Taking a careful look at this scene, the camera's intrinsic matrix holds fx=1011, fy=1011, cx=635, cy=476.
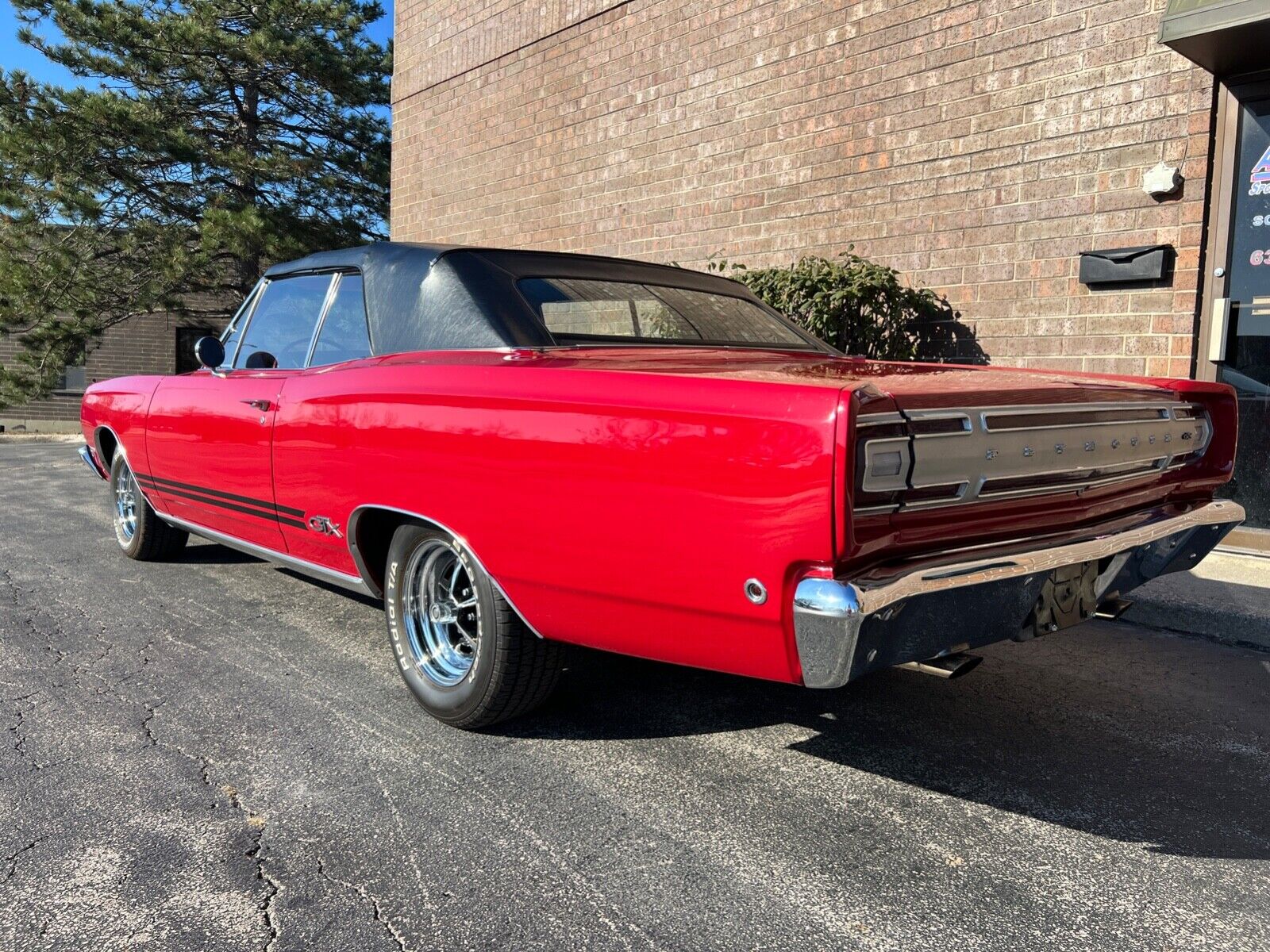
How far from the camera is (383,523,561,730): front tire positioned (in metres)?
2.94

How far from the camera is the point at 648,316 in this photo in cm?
378

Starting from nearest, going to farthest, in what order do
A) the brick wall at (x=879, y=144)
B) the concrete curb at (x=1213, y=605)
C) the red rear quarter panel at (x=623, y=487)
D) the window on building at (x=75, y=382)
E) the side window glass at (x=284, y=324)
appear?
the red rear quarter panel at (x=623, y=487), the side window glass at (x=284, y=324), the concrete curb at (x=1213, y=605), the brick wall at (x=879, y=144), the window on building at (x=75, y=382)

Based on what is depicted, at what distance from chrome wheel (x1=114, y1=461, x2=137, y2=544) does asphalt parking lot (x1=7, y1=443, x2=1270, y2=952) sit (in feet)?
5.04

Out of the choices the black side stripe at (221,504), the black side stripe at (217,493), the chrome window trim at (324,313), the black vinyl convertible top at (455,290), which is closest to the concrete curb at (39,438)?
the black side stripe at (221,504)

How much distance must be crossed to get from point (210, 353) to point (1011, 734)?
3711mm

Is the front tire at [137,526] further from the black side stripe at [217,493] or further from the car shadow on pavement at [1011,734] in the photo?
the car shadow on pavement at [1011,734]

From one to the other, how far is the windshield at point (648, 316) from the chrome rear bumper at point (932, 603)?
1501 mm

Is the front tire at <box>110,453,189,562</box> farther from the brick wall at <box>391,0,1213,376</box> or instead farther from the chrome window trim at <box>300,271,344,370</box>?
the brick wall at <box>391,0,1213,376</box>

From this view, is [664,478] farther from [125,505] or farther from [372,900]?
[125,505]

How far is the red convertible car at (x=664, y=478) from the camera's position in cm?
222

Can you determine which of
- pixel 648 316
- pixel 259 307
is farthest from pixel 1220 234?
pixel 259 307

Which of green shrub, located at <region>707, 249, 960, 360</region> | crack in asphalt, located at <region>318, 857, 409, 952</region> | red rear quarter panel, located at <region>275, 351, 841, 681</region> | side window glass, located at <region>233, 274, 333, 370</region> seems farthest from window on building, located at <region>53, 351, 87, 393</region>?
crack in asphalt, located at <region>318, 857, 409, 952</region>

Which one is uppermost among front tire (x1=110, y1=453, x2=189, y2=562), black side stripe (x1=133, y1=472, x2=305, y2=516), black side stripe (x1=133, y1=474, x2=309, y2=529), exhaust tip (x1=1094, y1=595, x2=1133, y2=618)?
black side stripe (x1=133, y1=472, x2=305, y2=516)

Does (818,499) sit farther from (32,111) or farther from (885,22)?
(32,111)
